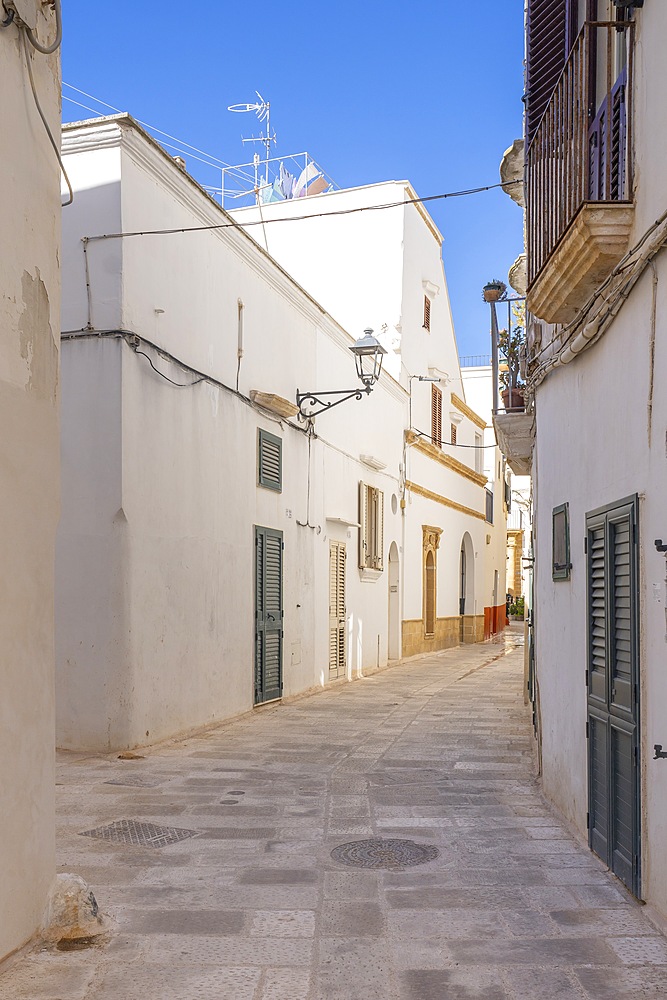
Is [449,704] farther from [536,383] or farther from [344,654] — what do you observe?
[536,383]

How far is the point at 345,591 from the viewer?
56.6 feet

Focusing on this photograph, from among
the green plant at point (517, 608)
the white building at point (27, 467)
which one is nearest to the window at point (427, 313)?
the white building at point (27, 467)

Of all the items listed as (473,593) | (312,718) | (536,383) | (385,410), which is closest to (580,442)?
(536,383)

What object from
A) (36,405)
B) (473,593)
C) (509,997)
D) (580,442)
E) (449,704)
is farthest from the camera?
(473,593)

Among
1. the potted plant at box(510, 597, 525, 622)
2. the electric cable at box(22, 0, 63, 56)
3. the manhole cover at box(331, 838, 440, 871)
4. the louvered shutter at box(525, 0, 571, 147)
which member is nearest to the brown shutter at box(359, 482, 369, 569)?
Result: the louvered shutter at box(525, 0, 571, 147)

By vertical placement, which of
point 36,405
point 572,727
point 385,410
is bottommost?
point 572,727

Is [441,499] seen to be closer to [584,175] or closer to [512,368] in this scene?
[512,368]

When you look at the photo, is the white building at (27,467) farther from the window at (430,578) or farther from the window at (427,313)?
the window at (430,578)

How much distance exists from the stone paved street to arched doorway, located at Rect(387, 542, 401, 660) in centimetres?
1158

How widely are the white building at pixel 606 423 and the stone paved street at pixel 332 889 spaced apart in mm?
479

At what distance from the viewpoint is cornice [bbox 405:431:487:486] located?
2255 centimetres

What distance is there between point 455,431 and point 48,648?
77.4ft

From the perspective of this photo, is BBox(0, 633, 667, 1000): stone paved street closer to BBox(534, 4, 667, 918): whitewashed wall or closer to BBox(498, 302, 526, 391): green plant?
BBox(534, 4, 667, 918): whitewashed wall

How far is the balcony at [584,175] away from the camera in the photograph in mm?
5371
